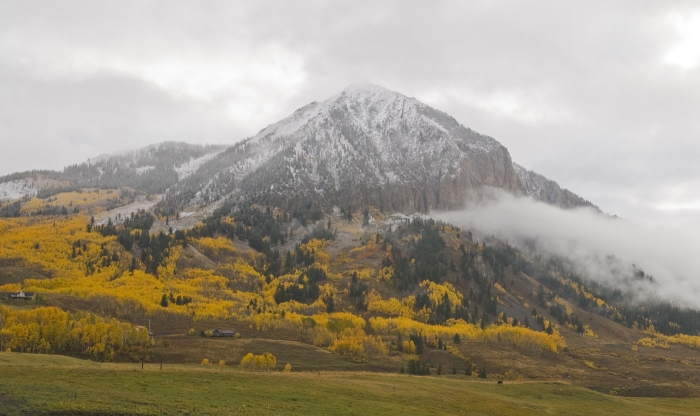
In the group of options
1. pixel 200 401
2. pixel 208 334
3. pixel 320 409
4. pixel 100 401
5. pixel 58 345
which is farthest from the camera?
pixel 208 334

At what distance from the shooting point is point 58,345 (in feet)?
436

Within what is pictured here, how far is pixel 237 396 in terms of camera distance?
64.1 meters

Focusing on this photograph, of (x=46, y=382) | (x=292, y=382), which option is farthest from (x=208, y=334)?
(x=46, y=382)

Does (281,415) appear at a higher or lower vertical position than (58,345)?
higher

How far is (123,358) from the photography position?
5379 inches

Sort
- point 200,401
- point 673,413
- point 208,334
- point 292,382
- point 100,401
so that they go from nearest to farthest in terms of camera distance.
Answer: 1. point 100,401
2. point 200,401
3. point 292,382
4. point 673,413
5. point 208,334

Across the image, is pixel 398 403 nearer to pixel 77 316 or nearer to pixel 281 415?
pixel 281 415

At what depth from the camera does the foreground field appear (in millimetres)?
52062

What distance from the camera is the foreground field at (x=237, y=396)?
52062 millimetres

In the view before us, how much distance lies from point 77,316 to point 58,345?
25.7 m

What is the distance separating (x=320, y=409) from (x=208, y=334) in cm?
13484

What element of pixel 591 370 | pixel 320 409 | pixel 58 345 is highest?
pixel 320 409

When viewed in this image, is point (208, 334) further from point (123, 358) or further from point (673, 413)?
point (673, 413)

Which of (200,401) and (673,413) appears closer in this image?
(200,401)
